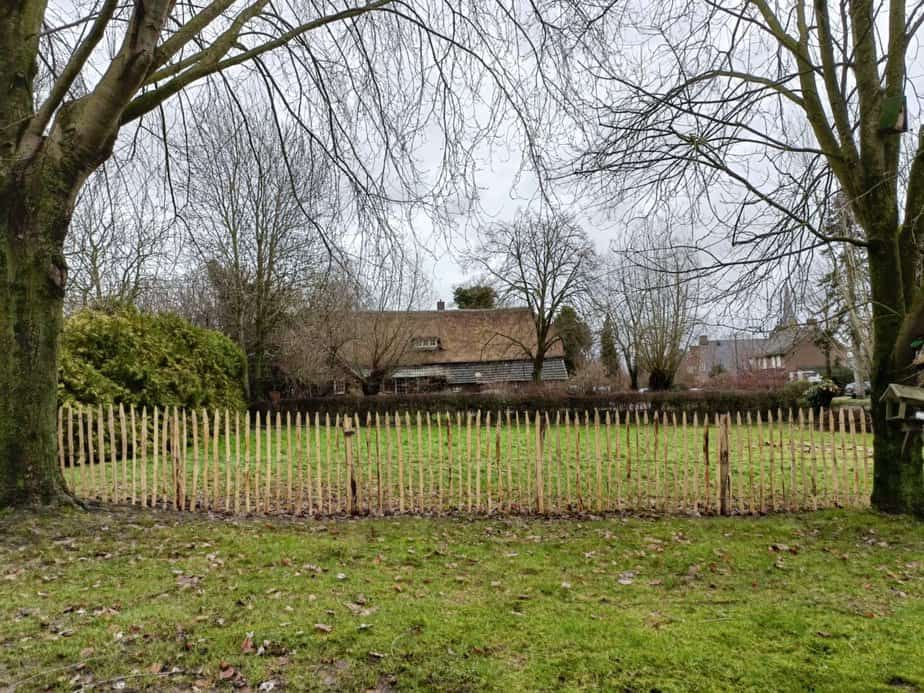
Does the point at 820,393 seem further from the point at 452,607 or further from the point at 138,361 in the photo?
the point at 138,361

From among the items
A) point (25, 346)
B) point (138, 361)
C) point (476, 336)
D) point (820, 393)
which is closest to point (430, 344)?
point (476, 336)

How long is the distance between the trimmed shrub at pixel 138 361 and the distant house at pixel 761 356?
1125 centimetres

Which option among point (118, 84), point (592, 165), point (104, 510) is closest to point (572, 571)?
point (592, 165)

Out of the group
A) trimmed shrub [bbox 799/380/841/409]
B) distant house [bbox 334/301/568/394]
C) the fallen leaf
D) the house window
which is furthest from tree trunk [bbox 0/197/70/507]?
the house window

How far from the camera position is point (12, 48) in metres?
5.90

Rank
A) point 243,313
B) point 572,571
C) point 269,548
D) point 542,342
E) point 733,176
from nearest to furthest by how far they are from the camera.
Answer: point 572,571 → point 269,548 → point 733,176 → point 243,313 → point 542,342

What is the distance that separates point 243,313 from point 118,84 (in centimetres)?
1624

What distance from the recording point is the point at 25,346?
5.73 meters

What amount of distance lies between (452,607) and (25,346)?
531 cm

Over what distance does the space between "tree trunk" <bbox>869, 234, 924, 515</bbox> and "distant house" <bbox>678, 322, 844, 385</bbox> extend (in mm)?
809

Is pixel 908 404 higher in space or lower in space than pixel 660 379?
higher

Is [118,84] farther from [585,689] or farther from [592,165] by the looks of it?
[585,689]

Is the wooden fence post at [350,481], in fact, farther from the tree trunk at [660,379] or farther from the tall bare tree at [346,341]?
the tree trunk at [660,379]

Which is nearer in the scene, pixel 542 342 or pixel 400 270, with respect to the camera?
pixel 400 270
